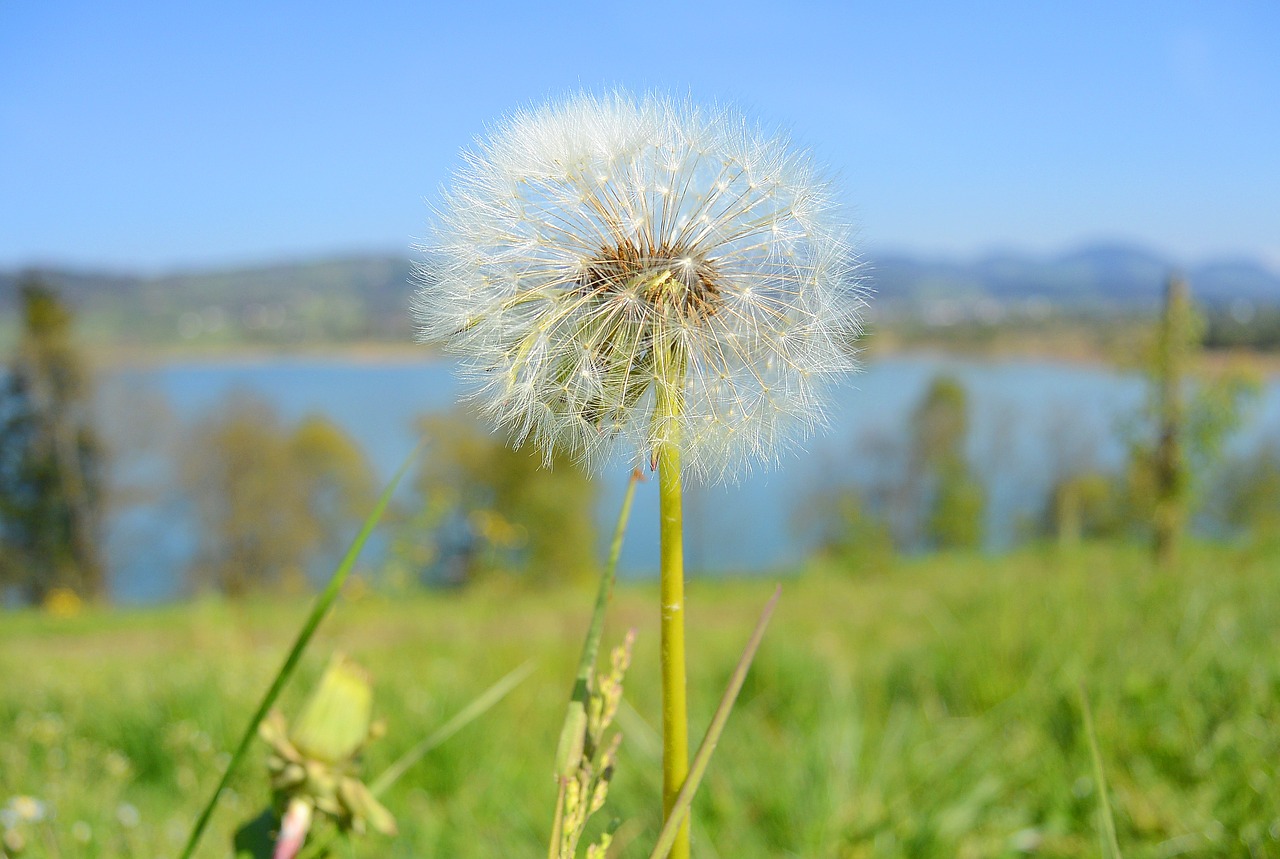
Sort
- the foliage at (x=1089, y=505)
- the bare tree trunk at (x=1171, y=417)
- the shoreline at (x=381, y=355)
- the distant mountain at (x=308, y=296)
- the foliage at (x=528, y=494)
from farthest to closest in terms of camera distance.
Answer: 1. the distant mountain at (x=308, y=296)
2. the foliage at (x=528, y=494)
3. the foliage at (x=1089, y=505)
4. the shoreline at (x=381, y=355)
5. the bare tree trunk at (x=1171, y=417)

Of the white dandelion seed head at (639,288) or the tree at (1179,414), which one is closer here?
the white dandelion seed head at (639,288)

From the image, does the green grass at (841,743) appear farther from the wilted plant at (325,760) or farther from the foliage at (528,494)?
the foliage at (528,494)

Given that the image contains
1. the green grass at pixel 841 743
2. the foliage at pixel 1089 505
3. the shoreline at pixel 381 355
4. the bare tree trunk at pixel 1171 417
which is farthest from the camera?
the foliage at pixel 1089 505

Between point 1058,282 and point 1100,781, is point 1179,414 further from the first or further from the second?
point 1058,282

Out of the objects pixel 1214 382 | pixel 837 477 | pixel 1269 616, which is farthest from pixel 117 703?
pixel 837 477

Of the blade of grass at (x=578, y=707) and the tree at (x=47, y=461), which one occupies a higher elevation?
the blade of grass at (x=578, y=707)

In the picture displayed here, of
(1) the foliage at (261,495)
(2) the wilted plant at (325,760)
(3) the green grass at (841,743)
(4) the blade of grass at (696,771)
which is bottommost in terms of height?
(1) the foliage at (261,495)

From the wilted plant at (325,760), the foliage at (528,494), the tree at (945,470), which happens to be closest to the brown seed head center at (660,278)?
the wilted plant at (325,760)

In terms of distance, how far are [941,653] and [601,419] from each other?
10.8 feet

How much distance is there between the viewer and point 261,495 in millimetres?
36719

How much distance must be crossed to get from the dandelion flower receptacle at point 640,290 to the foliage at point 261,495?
35787 mm

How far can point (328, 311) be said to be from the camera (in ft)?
276

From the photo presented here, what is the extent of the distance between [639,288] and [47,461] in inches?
1411

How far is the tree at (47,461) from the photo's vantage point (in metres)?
28.9
